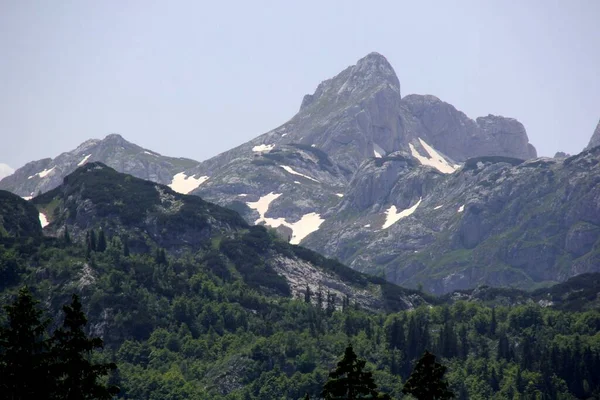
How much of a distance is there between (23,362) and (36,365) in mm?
723

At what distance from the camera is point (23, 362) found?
165ft

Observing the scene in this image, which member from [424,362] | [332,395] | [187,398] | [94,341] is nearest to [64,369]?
[94,341]

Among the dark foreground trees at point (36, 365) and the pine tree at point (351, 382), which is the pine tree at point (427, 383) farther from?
the dark foreground trees at point (36, 365)

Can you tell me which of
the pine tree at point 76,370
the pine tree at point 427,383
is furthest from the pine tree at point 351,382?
the pine tree at point 76,370

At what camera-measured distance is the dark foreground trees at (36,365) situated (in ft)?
164

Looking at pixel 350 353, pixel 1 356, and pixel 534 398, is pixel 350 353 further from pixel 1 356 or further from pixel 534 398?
pixel 534 398

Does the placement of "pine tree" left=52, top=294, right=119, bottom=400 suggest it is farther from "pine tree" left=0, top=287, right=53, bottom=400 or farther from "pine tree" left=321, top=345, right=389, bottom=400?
"pine tree" left=321, top=345, right=389, bottom=400

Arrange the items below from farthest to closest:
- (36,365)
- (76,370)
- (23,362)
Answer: (76,370) < (23,362) < (36,365)

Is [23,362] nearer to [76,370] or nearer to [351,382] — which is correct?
[76,370]

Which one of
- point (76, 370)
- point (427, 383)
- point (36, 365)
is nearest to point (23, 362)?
point (36, 365)

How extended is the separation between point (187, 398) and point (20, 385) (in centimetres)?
15224

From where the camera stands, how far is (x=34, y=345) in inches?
1961

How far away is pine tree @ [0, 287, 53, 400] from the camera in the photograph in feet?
164

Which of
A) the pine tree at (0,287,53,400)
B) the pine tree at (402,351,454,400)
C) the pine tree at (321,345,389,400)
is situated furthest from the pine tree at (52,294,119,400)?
the pine tree at (402,351,454,400)
